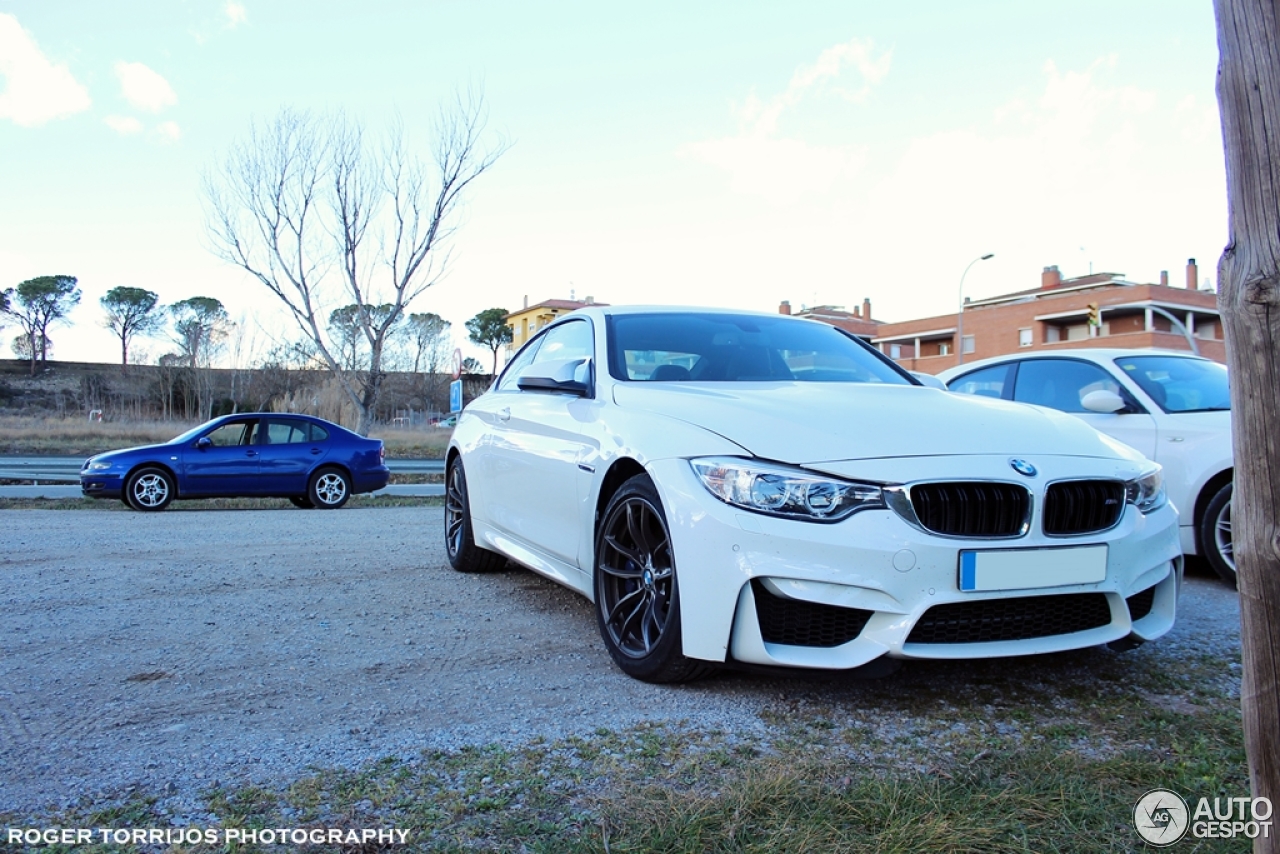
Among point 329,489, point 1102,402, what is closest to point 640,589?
point 1102,402

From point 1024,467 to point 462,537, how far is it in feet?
11.5

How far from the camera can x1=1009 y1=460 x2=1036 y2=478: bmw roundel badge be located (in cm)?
295

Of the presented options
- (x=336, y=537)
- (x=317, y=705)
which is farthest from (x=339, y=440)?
(x=317, y=705)

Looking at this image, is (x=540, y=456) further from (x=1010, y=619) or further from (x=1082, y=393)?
(x=1082, y=393)

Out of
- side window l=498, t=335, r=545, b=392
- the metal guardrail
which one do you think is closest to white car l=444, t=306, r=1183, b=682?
side window l=498, t=335, r=545, b=392

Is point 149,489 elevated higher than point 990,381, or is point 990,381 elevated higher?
point 990,381

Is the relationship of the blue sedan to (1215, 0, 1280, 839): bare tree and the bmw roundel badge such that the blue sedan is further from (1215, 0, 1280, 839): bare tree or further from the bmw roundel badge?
(1215, 0, 1280, 839): bare tree

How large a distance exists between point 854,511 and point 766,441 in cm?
38

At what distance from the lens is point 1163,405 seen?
580cm

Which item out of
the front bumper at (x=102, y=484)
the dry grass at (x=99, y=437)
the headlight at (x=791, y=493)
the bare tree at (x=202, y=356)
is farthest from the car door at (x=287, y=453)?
the bare tree at (x=202, y=356)

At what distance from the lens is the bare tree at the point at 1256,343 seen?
4.94ft

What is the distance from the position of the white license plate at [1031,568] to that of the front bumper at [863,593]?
0.05 ft

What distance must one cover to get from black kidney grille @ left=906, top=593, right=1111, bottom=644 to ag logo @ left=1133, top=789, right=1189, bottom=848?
2.26ft

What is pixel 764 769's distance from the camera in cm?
241
